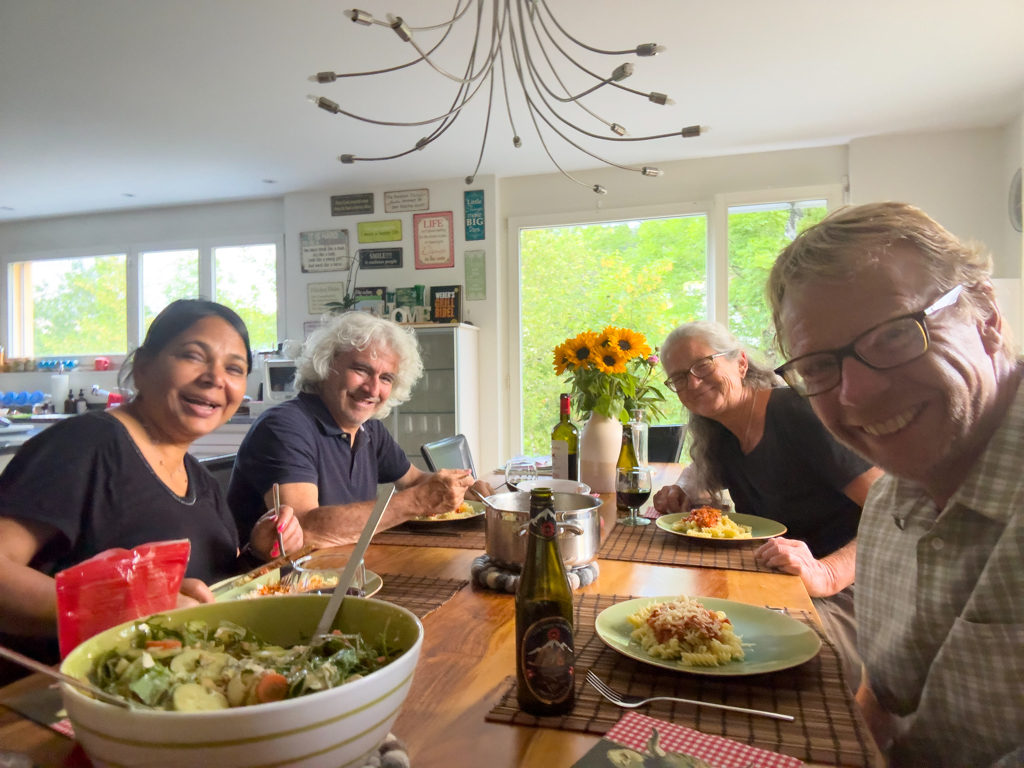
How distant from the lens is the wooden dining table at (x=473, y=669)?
644 millimetres

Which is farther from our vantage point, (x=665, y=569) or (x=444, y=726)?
(x=665, y=569)

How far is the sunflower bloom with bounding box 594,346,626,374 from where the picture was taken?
203 centimetres

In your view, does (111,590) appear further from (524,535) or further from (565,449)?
(565,449)

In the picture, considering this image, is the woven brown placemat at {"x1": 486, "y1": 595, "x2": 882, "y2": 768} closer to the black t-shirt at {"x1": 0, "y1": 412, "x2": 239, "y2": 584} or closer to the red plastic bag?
the red plastic bag

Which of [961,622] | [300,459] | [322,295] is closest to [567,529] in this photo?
[961,622]

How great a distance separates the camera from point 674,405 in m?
5.19

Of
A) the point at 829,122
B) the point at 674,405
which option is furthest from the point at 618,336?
the point at 674,405

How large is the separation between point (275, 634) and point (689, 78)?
137 inches

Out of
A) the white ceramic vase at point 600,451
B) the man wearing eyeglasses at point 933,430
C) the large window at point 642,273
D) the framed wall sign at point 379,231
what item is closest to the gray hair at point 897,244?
the man wearing eyeglasses at point 933,430

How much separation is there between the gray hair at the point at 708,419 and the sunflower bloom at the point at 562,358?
1.02 ft

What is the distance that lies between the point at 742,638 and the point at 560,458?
4.13 ft

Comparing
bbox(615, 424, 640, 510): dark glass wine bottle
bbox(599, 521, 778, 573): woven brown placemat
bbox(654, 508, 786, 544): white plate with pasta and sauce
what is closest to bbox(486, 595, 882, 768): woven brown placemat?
bbox(599, 521, 778, 573): woven brown placemat

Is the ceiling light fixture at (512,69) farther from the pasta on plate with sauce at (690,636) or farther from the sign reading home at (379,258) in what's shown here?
the sign reading home at (379,258)

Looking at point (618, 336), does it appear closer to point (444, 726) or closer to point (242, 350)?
point (242, 350)
